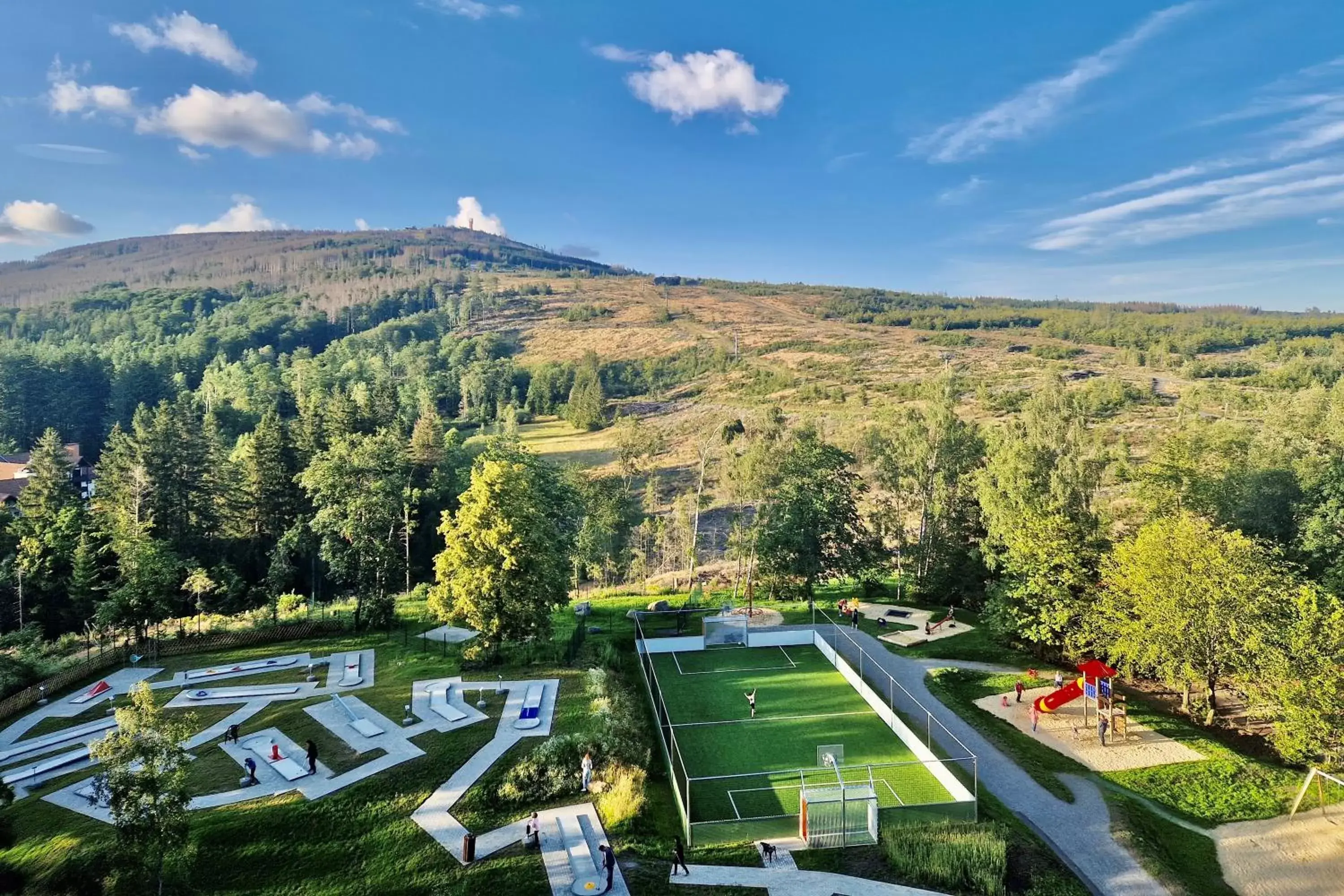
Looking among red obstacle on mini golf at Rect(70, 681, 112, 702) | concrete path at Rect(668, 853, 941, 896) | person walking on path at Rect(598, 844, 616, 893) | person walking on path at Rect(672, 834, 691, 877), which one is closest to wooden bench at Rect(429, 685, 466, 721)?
person walking on path at Rect(598, 844, 616, 893)

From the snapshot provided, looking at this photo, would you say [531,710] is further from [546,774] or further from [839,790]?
[839,790]

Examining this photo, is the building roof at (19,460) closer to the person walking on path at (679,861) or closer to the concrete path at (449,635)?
the concrete path at (449,635)

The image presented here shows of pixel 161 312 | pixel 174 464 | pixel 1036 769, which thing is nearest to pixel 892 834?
pixel 1036 769

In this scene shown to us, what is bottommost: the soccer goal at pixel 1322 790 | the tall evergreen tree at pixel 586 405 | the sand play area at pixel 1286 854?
the sand play area at pixel 1286 854

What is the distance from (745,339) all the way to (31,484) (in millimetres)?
139598

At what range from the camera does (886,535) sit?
46.9m

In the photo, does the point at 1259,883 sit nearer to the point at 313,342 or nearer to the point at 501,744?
the point at 501,744

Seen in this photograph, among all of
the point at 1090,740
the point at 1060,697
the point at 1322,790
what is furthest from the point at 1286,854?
the point at 1060,697

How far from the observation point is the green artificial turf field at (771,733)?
805 inches

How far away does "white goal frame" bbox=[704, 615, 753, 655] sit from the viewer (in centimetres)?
3469

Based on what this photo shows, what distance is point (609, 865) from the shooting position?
15.7 m

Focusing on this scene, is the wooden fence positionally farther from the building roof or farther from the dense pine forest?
the building roof

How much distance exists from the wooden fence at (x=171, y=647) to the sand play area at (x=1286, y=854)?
34.0m

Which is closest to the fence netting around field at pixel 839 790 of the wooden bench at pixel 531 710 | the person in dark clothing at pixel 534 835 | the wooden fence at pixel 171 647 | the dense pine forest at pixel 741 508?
Answer: the person in dark clothing at pixel 534 835
